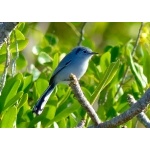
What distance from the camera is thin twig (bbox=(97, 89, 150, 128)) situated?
2.07m

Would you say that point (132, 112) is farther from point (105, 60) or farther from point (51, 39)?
point (51, 39)

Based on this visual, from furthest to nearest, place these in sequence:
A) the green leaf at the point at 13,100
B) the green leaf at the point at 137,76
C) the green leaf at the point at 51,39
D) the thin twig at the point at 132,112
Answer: the green leaf at the point at 51,39, the green leaf at the point at 137,76, the green leaf at the point at 13,100, the thin twig at the point at 132,112

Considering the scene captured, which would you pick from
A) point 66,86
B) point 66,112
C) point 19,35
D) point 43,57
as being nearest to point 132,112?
point 66,112

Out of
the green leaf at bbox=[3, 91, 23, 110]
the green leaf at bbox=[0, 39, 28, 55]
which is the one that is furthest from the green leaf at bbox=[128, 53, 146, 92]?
the green leaf at bbox=[3, 91, 23, 110]

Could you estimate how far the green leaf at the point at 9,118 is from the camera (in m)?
2.37

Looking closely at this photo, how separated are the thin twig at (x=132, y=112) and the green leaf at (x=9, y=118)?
37 cm

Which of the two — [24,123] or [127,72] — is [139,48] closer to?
[127,72]

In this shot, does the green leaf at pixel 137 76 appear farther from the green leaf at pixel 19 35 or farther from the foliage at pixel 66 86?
the green leaf at pixel 19 35

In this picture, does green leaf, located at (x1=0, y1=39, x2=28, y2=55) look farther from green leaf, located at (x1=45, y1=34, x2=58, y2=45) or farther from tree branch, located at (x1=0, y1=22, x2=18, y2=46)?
green leaf, located at (x1=45, y1=34, x2=58, y2=45)

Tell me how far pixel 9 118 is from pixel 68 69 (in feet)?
1.74

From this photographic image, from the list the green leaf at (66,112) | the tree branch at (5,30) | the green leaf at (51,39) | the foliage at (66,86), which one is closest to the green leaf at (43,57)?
the foliage at (66,86)

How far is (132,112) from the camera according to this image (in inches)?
82.7
